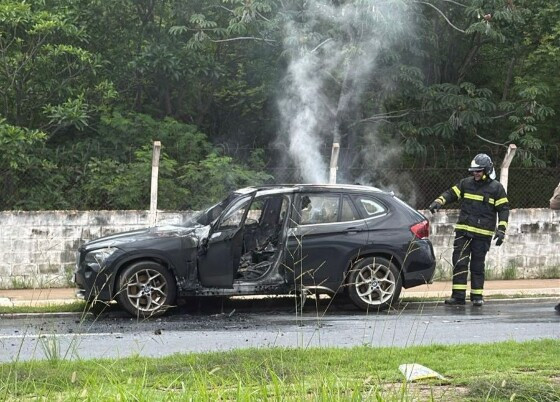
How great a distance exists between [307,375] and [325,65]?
12.9 meters

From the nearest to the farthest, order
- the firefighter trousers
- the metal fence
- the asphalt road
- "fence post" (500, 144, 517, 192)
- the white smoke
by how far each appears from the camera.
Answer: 1. the asphalt road
2. the firefighter trousers
3. the metal fence
4. "fence post" (500, 144, 517, 192)
5. the white smoke

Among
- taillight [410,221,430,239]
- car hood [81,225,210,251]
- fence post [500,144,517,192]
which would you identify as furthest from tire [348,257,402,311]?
fence post [500,144,517,192]

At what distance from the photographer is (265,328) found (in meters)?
11.1

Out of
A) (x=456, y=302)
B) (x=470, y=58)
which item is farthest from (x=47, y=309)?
(x=470, y=58)

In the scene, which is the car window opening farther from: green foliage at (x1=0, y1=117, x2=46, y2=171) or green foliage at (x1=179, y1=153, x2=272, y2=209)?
green foliage at (x1=0, y1=117, x2=46, y2=171)

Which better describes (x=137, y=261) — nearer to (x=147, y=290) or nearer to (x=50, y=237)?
(x=147, y=290)

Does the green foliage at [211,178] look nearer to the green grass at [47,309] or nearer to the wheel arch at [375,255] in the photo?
the green grass at [47,309]

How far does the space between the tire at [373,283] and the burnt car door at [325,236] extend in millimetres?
180

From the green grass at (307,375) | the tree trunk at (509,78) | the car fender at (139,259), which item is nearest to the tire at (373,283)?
the car fender at (139,259)

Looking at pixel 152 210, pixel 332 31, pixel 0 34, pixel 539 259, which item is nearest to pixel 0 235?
pixel 152 210

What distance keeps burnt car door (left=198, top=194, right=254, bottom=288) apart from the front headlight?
99 centimetres

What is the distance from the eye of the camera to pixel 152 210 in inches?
611

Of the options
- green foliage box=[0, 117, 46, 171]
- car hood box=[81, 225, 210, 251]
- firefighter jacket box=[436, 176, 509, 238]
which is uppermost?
green foliage box=[0, 117, 46, 171]

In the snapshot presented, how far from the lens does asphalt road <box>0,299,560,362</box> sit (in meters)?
9.66
